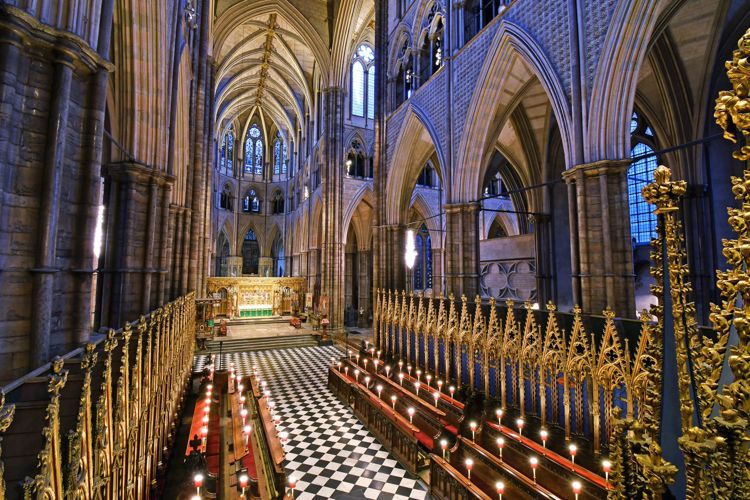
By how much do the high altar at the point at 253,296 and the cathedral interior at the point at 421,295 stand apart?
14.7 ft

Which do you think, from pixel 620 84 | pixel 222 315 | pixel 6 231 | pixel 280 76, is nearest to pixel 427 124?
pixel 620 84

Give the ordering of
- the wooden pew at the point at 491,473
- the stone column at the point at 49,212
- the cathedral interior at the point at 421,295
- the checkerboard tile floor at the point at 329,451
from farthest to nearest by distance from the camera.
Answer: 1. the checkerboard tile floor at the point at 329,451
2. the wooden pew at the point at 491,473
3. the stone column at the point at 49,212
4. the cathedral interior at the point at 421,295

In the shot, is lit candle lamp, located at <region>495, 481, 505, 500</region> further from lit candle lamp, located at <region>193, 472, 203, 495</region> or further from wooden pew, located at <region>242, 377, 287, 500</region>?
lit candle lamp, located at <region>193, 472, 203, 495</region>

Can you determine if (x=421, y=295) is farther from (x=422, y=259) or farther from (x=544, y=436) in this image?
(x=422, y=259)

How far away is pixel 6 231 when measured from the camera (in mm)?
2848

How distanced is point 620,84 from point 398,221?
8.29 metres

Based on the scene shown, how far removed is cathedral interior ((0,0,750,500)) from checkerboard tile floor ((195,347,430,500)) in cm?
5

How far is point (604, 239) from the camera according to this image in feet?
19.0

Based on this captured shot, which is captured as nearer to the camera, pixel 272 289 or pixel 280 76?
pixel 272 289

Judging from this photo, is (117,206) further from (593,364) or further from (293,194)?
(293,194)

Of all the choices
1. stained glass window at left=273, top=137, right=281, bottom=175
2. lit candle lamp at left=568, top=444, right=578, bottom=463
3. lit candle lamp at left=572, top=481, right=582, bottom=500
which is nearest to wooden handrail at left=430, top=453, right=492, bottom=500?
lit candle lamp at left=572, top=481, right=582, bottom=500

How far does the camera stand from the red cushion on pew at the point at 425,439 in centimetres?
489

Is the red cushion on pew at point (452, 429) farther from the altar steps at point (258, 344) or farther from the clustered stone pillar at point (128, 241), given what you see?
the altar steps at point (258, 344)

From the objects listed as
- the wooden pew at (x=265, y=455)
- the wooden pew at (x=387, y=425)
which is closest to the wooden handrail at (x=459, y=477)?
the wooden pew at (x=387, y=425)
